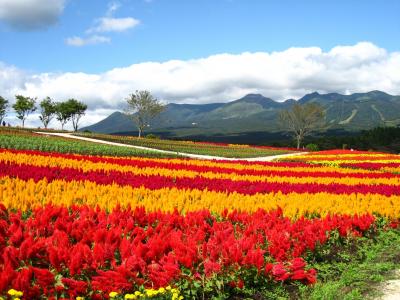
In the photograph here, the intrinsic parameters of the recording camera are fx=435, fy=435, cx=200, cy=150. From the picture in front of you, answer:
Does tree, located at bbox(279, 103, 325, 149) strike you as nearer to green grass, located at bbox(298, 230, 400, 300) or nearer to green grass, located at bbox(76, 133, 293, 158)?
green grass, located at bbox(76, 133, 293, 158)

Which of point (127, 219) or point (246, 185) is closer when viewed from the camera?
point (127, 219)

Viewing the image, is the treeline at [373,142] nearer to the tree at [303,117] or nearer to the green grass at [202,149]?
the tree at [303,117]

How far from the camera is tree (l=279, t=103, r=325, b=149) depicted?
3275 inches

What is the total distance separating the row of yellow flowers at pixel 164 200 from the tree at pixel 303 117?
2945 inches

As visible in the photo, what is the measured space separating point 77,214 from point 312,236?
12.0 feet

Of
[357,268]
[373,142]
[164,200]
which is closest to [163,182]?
[164,200]

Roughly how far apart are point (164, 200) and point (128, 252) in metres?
3.25

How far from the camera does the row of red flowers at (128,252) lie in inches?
168

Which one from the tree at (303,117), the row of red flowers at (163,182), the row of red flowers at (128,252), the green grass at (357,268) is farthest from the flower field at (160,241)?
the tree at (303,117)

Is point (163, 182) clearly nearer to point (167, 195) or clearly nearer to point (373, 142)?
point (167, 195)

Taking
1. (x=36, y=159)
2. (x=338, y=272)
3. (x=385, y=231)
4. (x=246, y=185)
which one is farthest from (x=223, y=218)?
(x=36, y=159)

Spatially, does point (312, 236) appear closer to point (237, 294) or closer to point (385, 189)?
point (237, 294)

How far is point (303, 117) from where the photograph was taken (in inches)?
3290

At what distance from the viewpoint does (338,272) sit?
6047 mm
